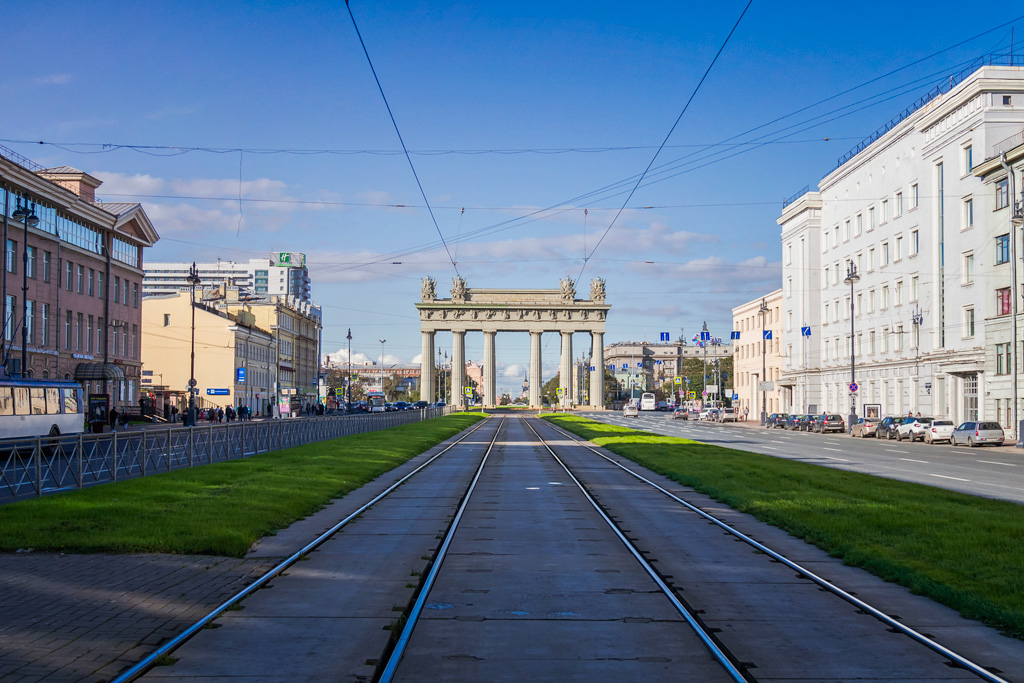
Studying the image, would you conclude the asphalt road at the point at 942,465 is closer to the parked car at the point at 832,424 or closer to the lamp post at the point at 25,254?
the parked car at the point at 832,424

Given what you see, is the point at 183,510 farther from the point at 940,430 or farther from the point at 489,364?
the point at 489,364

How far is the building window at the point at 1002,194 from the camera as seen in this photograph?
171 ft

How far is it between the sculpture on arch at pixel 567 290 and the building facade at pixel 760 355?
28.0m

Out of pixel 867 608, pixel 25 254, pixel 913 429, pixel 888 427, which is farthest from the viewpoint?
pixel 888 427

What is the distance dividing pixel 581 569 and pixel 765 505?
24.0 ft

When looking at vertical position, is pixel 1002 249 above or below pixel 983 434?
above

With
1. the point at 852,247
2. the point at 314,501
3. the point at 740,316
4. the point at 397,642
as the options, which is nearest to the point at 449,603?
the point at 397,642

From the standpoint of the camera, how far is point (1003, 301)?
53125 mm

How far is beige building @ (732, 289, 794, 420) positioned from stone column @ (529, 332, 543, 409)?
30.8m

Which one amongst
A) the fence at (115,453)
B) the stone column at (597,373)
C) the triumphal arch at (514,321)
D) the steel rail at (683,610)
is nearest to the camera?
the steel rail at (683,610)

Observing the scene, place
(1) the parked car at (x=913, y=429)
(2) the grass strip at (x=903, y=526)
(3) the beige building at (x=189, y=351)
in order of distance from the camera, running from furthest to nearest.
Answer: (3) the beige building at (x=189, y=351) → (1) the parked car at (x=913, y=429) → (2) the grass strip at (x=903, y=526)

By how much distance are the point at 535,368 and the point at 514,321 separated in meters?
7.56

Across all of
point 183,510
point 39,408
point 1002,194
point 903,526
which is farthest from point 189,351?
point 903,526

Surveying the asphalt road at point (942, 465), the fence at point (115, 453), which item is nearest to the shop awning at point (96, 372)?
the fence at point (115, 453)
